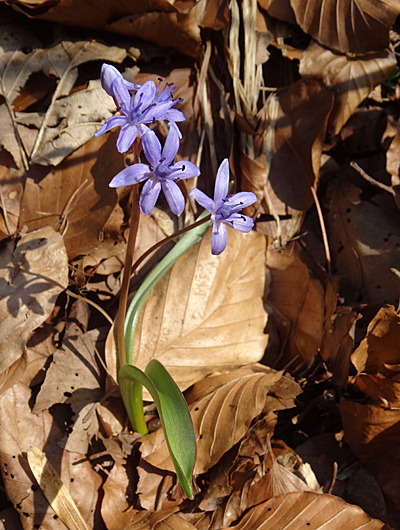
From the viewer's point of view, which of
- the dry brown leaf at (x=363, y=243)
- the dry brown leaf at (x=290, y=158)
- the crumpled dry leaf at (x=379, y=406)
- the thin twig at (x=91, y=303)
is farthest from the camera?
the dry brown leaf at (x=290, y=158)

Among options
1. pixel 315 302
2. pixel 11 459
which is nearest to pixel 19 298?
pixel 11 459

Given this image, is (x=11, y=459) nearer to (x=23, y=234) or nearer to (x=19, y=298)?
(x=19, y=298)

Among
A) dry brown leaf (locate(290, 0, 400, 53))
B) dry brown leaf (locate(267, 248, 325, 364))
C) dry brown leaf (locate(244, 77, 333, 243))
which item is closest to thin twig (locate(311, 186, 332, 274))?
dry brown leaf (locate(244, 77, 333, 243))

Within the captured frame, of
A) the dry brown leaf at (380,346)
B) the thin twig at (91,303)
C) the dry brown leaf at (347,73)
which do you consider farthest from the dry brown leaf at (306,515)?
the dry brown leaf at (347,73)

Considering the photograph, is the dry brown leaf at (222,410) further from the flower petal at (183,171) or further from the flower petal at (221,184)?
the flower petal at (183,171)

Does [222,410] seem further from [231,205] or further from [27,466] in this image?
[231,205]

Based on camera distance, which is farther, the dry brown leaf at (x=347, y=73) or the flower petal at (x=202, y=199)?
the dry brown leaf at (x=347, y=73)
